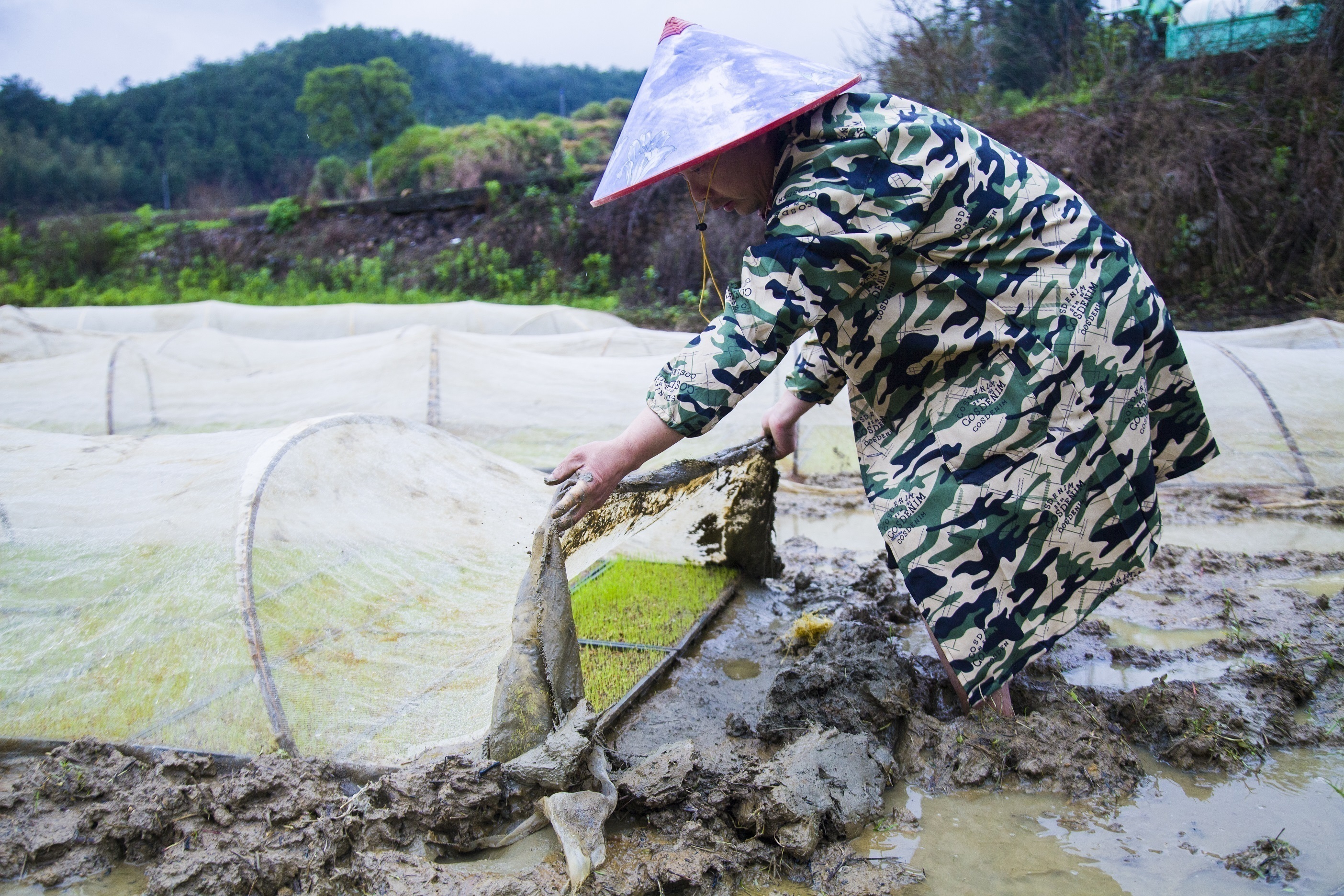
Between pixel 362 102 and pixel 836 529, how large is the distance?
24912 mm

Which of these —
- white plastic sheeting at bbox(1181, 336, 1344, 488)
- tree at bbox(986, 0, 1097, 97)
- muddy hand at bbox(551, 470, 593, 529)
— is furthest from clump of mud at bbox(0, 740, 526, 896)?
tree at bbox(986, 0, 1097, 97)

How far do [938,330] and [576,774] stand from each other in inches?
43.9

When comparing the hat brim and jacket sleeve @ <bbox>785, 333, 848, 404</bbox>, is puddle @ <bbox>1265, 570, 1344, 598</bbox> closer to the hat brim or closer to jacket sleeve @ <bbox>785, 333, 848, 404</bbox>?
jacket sleeve @ <bbox>785, 333, 848, 404</bbox>

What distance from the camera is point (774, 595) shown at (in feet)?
10.3

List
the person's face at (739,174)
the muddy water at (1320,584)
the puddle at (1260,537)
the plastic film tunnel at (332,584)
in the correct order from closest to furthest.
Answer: the person's face at (739,174)
the plastic film tunnel at (332,584)
the muddy water at (1320,584)
the puddle at (1260,537)

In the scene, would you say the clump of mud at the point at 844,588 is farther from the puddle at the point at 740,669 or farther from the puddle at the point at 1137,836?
the puddle at the point at 1137,836

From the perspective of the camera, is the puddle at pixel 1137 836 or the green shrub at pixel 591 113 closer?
the puddle at pixel 1137 836

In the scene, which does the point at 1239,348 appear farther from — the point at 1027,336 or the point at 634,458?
the point at 634,458

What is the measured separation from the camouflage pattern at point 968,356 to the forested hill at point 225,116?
20.4 meters

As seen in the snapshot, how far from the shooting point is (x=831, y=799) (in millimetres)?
1630

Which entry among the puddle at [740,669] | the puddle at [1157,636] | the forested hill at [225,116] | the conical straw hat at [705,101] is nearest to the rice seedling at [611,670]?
the puddle at [740,669]

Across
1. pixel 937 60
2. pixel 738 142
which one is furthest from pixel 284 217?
pixel 738 142

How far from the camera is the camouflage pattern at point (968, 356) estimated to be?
1.52m

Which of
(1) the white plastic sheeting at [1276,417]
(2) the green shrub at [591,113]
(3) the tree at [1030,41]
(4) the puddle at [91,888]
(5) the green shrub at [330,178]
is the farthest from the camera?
(2) the green shrub at [591,113]
